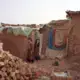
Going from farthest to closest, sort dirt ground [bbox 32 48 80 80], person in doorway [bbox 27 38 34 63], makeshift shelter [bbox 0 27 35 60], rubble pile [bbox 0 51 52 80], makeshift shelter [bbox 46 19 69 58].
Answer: makeshift shelter [bbox 46 19 69 58]
person in doorway [bbox 27 38 34 63]
makeshift shelter [bbox 0 27 35 60]
dirt ground [bbox 32 48 80 80]
rubble pile [bbox 0 51 52 80]

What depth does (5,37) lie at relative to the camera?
11922mm

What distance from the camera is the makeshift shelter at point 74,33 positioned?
34.7 ft

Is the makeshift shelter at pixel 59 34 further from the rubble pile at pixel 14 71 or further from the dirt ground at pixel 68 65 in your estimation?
the rubble pile at pixel 14 71

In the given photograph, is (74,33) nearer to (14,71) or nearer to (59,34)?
(59,34)

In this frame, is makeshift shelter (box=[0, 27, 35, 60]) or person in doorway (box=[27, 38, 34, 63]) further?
person in doorway (box=[27, 38, 34, 63])

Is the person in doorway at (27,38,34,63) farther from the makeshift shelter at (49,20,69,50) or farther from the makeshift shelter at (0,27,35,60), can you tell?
the makeshift shelter at (49,20,69,50)

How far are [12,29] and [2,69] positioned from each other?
6074 millimetres

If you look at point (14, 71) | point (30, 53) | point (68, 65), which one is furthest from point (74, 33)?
point (14, 71)

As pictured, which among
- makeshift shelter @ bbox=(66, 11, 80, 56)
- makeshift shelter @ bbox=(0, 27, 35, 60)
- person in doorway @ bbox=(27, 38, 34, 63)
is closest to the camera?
makeshift shelter @ bbox=(66, 11, 80, 56)

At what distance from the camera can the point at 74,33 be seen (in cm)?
1089

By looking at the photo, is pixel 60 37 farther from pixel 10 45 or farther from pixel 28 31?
pixel 10 45

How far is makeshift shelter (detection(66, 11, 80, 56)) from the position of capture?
416 inches

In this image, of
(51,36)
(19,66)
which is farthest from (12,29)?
(19,66)

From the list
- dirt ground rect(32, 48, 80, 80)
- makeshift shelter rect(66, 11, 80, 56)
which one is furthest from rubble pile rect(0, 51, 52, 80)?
makeshift shelter rect(66, 11, 80, 56)
